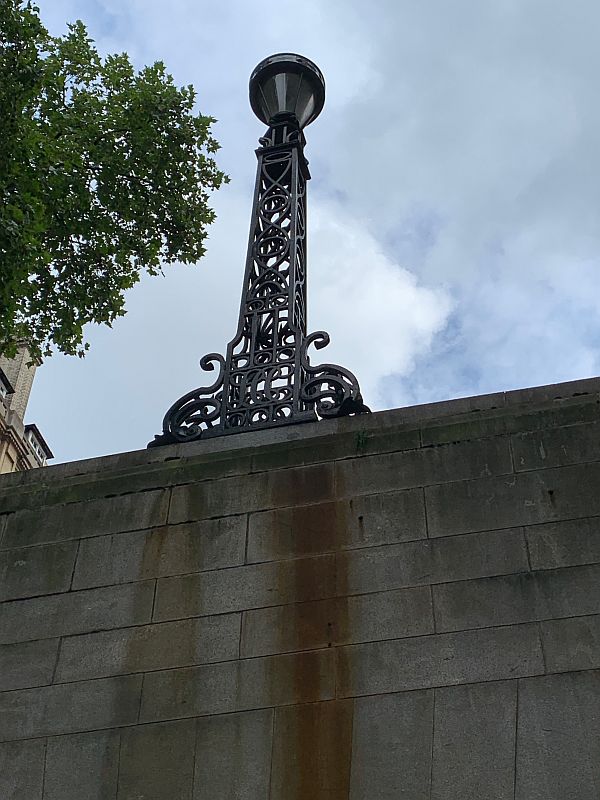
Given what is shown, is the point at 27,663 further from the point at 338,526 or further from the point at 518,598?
the point at 518,598

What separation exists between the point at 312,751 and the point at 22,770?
215 centimetres

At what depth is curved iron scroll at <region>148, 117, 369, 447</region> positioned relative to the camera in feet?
31.7

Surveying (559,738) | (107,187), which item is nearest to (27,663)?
(559,738)

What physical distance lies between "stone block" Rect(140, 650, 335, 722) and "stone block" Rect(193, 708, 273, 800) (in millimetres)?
97

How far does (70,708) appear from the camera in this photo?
7.75 meters

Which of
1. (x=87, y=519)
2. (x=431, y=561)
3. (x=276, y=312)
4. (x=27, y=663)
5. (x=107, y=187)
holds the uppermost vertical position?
(x=107, y=187)

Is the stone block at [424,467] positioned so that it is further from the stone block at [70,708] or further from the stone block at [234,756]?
the stone block at [70,708]

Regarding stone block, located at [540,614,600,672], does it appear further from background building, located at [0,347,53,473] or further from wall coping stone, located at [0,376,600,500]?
background building, located at [0,347,53,473]

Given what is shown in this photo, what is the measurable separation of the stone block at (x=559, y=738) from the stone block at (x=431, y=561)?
94 centimetres

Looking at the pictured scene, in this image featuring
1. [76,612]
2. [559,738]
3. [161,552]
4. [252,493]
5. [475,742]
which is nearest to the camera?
[559,738]

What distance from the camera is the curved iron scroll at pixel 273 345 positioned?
966 cm

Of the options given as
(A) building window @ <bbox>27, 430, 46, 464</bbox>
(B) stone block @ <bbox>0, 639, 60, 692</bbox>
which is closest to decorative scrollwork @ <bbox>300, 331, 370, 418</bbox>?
(B) stone block @ <bbox>0, 639, 60, 692</bbox>

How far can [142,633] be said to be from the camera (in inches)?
314

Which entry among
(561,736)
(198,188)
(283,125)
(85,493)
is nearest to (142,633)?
(85,493)
